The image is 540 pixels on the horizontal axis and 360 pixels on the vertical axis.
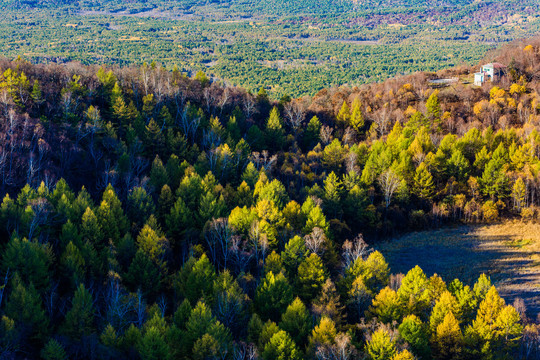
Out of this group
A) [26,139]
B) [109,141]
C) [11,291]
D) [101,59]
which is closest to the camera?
[11,291]

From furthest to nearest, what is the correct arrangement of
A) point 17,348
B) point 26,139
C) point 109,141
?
point 109,141, point 26,139, point 17,348

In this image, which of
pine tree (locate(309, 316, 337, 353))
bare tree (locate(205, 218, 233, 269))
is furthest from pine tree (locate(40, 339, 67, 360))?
bare tree (locate(205, 218, 233, 269))

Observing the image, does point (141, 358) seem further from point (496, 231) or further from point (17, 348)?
point (496, 231)

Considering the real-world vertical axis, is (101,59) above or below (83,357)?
above

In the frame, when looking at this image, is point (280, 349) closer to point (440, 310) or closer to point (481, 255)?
point (440, 310)

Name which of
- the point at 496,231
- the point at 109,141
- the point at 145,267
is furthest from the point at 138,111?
A: the point at 496,231

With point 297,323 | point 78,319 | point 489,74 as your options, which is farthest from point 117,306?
point 489,74

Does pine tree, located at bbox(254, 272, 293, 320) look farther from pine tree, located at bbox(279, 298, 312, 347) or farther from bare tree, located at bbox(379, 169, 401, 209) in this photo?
bare tree, located at bbox(379, 169, 401, 209)
